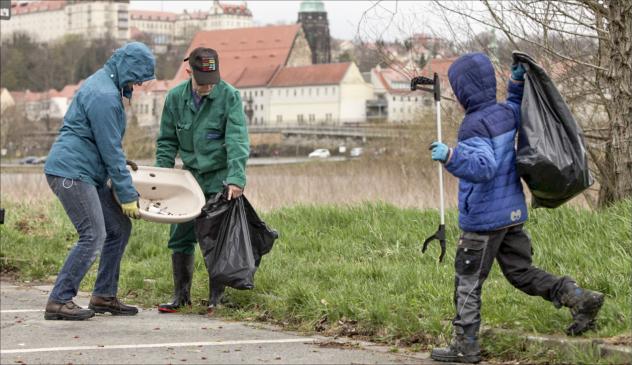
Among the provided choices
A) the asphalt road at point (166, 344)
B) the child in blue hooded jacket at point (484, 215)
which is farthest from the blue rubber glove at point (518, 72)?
the asphalt road at point (166, 344)

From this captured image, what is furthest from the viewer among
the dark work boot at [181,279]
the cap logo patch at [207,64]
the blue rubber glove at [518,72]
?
the dark work boot at [181,279]

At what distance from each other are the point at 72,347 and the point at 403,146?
3544 cm

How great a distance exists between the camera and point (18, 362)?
21.7 ft

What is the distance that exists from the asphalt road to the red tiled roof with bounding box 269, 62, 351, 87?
15035 centimetres

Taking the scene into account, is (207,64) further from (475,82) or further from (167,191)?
(475,82)

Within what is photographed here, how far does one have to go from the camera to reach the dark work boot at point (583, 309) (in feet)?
20.5

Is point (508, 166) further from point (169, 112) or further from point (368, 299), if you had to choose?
point (169, 112)

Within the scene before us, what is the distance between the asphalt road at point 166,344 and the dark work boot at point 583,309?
2.78ft

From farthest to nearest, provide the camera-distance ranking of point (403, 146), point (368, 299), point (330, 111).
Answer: point (330, 111), point (403, 146), point (368, 299)

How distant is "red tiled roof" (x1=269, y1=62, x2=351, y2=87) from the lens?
523ft

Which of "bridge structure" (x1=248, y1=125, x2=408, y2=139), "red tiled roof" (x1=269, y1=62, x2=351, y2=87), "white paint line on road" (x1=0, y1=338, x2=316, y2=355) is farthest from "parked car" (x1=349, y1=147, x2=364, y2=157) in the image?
"red tiled roof" (x1=269, y1=62, x2=351, y2=87)

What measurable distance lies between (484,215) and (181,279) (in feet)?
10.3

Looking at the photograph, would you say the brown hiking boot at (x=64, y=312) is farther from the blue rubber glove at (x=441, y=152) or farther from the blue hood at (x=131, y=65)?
the blue rubber glove at (x=441, y=152)

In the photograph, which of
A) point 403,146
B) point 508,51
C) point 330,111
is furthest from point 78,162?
point 330,111
